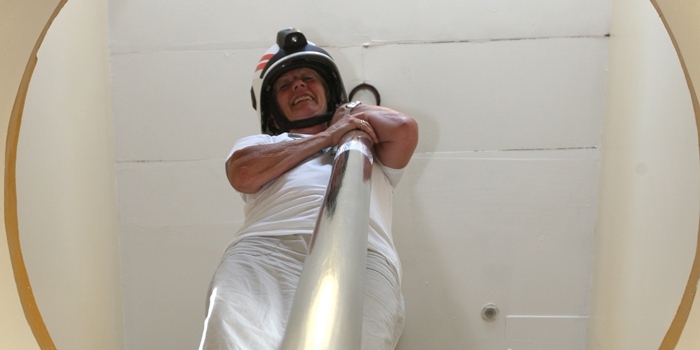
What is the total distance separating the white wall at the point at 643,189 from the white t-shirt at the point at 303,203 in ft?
2.96

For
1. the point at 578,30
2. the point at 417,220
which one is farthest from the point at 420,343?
the point at 578,30

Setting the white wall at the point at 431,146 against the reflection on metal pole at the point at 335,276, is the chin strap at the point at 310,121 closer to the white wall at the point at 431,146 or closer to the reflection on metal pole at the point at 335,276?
the white wall at the point at 431,146

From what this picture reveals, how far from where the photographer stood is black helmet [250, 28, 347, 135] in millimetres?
3139

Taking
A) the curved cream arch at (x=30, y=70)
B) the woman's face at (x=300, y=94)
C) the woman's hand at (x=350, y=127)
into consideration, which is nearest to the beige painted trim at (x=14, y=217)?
the curved cream arch at (x=30, y=70)

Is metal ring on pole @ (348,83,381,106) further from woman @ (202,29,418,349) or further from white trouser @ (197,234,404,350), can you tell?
white trouser @ (197,234,404,350)

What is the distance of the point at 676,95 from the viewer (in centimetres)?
261

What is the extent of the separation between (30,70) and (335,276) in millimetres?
849

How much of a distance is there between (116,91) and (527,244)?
2.07 meters

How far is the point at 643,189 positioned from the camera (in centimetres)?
301

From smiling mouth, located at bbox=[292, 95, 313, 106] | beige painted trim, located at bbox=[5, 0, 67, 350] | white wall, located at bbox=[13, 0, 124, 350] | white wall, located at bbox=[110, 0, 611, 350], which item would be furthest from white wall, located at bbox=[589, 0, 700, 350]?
white wall, located at bbox=[13, 0, 124, 350]

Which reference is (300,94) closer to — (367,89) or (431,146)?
(367,89)

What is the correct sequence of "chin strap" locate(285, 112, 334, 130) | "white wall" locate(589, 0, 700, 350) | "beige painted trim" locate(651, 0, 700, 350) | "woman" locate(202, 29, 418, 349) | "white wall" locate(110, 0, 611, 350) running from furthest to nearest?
"white wall" locate(110, 0, 611, 350)
"chin strap" locate(285, 112, 334, 130)
"white wall" locate(589, 0, 700, 350)
"woman" locate(202, 29, 418, 349)
"beige painted trim" locate(651, 0, 700, 350)

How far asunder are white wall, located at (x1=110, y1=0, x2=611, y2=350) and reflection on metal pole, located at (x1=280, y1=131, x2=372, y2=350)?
6.52ft

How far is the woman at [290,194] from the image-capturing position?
217cm
